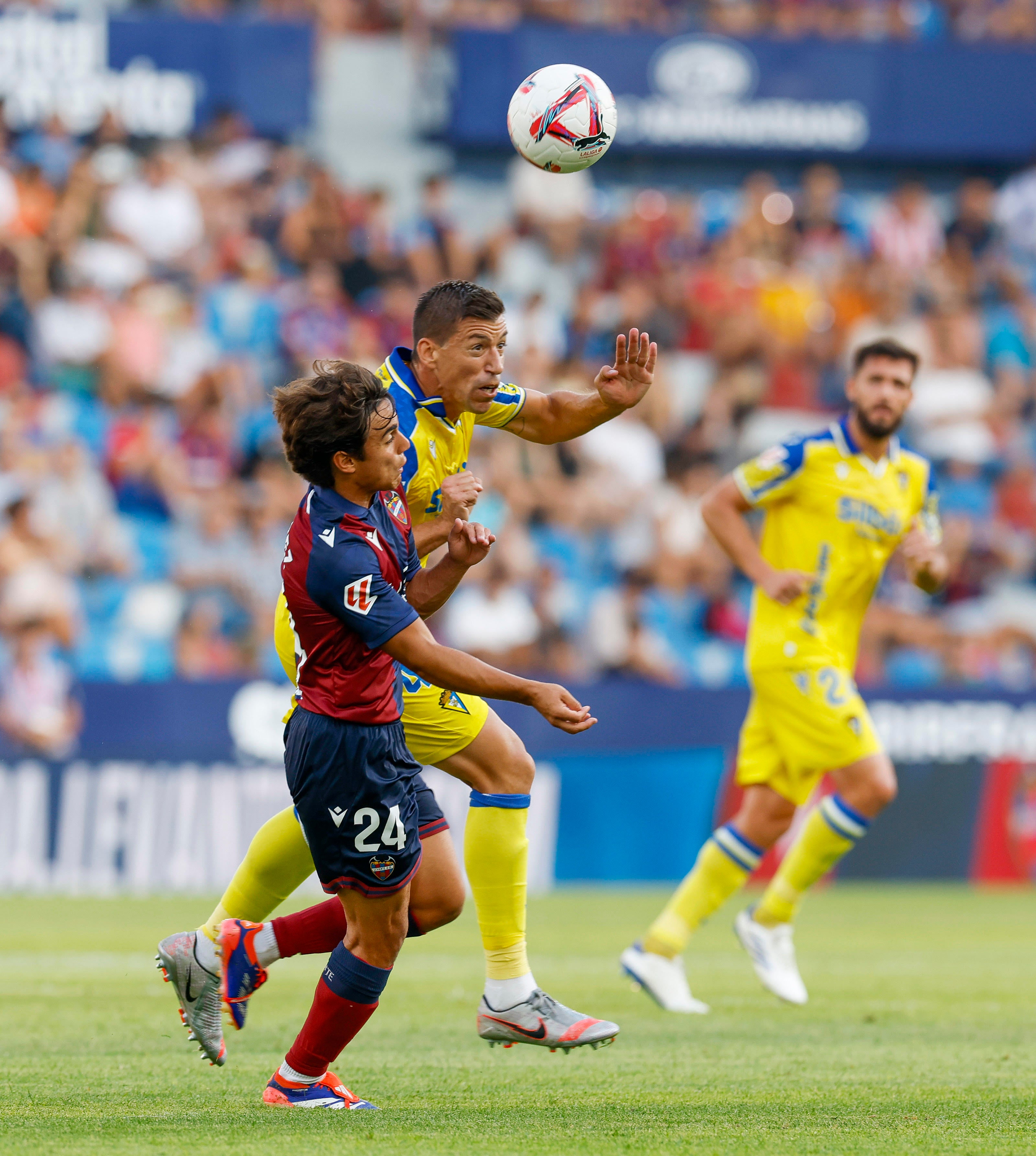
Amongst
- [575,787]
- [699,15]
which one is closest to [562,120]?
[575,787]

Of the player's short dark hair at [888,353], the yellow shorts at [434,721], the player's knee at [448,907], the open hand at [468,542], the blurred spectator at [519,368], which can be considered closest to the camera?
the open hand at [468,542]

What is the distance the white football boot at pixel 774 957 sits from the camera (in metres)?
7.57

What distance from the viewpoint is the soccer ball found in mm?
6172

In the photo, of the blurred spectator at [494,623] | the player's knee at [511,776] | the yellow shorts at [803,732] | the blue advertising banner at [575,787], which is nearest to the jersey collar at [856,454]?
the yellow shorts at [803,732]

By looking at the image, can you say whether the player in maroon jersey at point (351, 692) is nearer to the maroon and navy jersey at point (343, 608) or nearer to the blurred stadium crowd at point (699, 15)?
the maroon and navy jersey at point (343, 608)

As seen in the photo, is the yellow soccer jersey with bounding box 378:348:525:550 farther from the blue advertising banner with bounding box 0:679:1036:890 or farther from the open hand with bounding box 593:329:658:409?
the blue advertising banner with bounding box 0:679:1036:890

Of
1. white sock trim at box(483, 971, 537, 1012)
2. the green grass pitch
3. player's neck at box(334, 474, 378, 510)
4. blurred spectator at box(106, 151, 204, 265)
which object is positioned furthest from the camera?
blurred spectator at box(106, 151, 204, 265)

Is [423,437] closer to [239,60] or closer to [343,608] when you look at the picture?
[343,608]

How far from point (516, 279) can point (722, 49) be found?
3950mm

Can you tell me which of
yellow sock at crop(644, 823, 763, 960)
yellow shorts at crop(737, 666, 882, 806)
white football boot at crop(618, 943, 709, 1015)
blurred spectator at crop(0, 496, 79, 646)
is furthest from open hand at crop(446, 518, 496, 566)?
blurred spectator at crop(0, 496, 79, 646)

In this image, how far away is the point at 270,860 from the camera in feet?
18.3

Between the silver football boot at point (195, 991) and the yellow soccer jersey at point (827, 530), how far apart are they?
3527 mm

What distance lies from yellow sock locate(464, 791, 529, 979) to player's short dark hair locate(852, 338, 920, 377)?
10.6ft

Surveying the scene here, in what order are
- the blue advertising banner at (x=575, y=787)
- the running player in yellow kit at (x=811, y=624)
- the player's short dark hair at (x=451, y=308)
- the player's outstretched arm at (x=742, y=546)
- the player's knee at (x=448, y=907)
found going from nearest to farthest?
the player's knee at (x=448, y=907), the player's short dark hair at (x=451, y=308), the player's outstretched arm at (x=742, y=546), the running player in yellow kit at (x=811, y=624), the blue advertising banner at (x=575, y=787)
